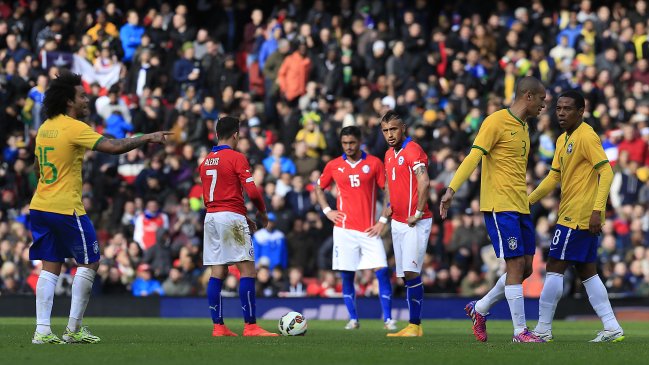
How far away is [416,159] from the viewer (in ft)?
49.1

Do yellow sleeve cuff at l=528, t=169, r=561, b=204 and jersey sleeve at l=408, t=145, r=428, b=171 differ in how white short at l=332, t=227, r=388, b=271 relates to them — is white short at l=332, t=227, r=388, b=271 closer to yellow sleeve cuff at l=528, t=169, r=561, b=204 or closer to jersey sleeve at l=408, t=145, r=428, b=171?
jersey sleeve at l=408, t=145, r=428, b=171

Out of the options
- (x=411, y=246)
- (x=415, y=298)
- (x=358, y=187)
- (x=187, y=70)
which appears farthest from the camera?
(x=187, y=70)

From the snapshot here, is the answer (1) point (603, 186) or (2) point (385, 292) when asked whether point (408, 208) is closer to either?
(2) point (385, 292)

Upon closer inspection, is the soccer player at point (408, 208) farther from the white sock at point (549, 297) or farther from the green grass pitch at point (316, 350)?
the white sock at point (549, 297)

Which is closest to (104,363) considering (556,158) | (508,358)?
(508,358)

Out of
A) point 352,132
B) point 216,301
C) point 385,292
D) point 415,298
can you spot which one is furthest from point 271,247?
point 216,301

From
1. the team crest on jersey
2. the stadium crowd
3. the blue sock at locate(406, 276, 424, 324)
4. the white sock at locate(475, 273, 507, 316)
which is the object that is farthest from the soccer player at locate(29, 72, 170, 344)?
the stadium crowd

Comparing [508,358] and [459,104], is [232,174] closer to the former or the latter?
[508,358]

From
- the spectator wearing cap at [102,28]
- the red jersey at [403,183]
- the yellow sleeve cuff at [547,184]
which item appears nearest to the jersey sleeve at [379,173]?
the red jersey at [403,183]

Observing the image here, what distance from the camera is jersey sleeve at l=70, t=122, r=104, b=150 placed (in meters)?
11.5

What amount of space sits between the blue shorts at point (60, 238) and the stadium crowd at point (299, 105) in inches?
428

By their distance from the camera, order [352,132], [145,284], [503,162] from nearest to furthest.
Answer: [503,162] < [352,132] < [145,284]

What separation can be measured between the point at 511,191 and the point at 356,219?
5180mm

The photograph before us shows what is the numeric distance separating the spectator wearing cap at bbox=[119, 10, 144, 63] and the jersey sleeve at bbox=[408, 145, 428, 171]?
14.8 m
